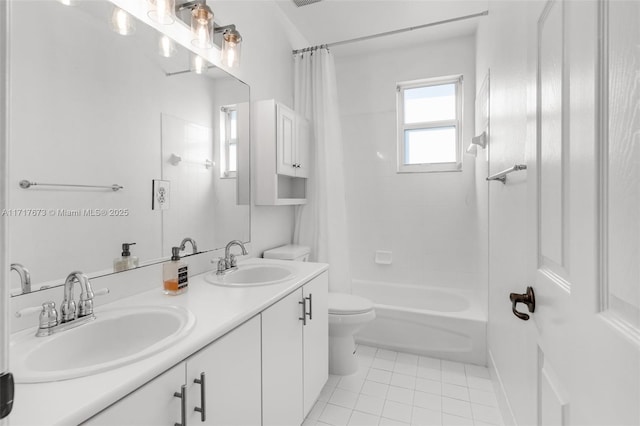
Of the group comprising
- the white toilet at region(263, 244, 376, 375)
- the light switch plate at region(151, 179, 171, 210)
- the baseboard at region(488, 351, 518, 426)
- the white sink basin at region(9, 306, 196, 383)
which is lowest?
the baseboard at region(488, 351, 518, 426)

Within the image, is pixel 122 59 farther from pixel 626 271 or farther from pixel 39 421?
pixel 626 271

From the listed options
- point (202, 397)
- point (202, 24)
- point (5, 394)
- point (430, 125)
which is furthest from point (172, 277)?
point (430, 125)

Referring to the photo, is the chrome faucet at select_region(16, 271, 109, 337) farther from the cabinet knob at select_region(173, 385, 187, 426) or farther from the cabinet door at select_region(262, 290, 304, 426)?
the cabinet door at select_region(262, 290, 304, 426)

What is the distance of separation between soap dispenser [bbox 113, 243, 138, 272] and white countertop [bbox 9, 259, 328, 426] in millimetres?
122

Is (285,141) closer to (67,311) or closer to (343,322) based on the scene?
(343,322)

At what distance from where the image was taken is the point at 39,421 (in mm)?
530

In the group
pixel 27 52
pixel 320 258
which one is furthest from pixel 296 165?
pixel 27 52

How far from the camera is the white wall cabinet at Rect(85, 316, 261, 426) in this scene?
2.22ft

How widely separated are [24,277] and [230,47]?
1431mm

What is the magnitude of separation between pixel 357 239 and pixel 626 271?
279cm

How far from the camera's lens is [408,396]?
6.21ft

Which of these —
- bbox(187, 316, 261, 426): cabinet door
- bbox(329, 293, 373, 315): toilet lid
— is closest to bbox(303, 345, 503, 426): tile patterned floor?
bbox(329, 293, 373, 315): toilet lid

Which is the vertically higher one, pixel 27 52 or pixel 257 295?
pixel 27 52

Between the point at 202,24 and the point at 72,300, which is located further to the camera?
the point at 202,24
